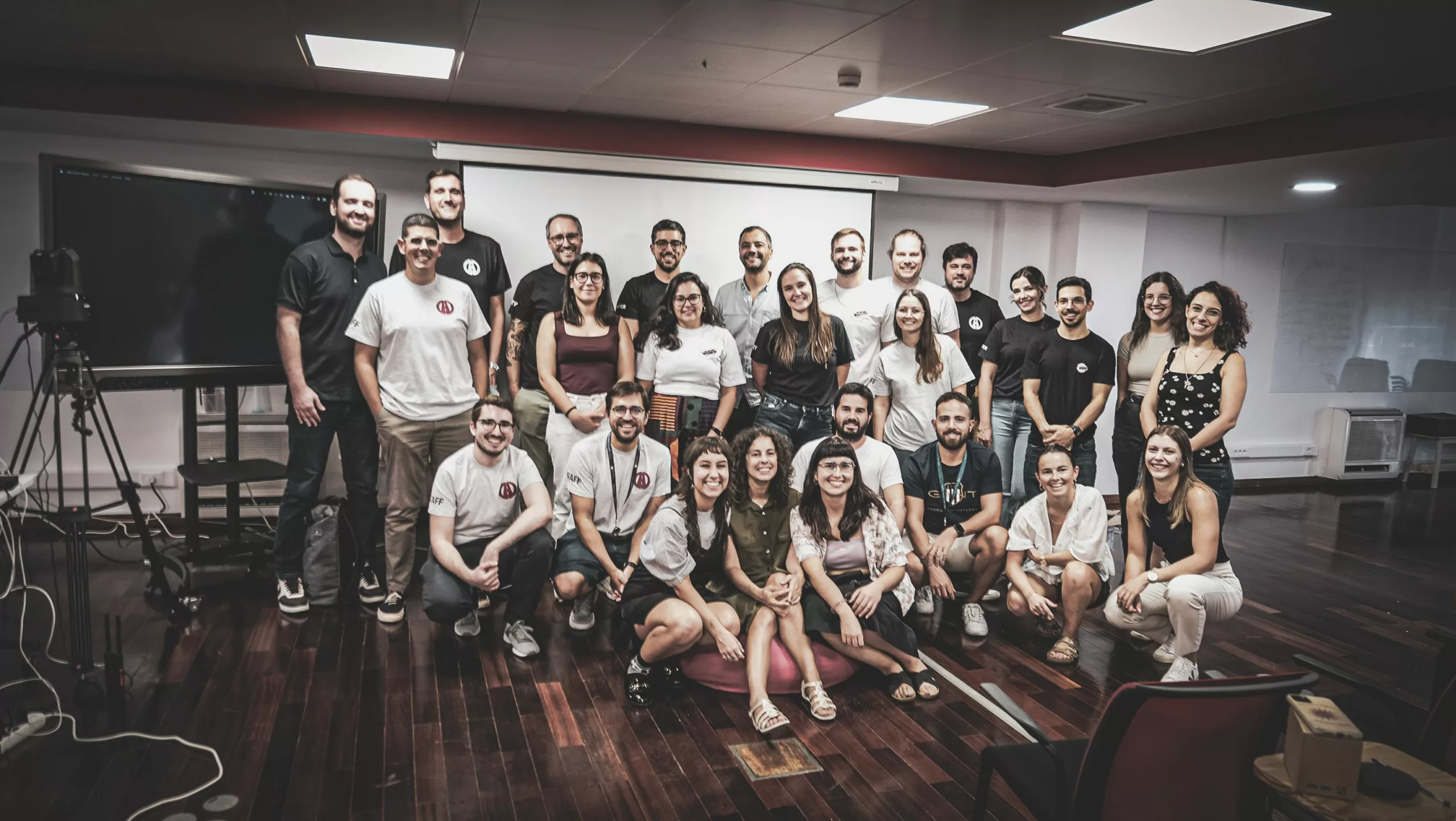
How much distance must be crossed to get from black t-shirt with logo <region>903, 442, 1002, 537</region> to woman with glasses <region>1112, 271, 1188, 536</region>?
0.75 metres

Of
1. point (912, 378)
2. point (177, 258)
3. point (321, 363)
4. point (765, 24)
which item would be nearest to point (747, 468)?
point (912, 378)

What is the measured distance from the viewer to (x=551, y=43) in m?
3.74

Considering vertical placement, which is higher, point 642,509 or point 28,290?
point 28,290

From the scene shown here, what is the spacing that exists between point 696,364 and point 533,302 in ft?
3.41

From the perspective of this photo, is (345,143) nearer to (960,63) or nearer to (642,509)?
(642,509)

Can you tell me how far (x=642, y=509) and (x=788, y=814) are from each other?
1.60 metres

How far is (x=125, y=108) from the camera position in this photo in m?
4.55

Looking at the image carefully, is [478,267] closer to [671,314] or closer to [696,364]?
[671,314]

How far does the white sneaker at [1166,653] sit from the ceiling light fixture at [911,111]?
269 centimetres

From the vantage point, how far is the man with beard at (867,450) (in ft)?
13.1

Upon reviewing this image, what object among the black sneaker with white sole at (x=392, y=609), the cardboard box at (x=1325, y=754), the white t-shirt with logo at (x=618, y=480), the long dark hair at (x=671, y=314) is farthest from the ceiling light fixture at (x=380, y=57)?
the cardboard box at (x=1325, y=754)

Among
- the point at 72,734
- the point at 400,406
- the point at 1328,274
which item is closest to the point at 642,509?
the point at 400,406

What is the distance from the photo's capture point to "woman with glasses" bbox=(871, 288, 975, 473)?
14.9 ft

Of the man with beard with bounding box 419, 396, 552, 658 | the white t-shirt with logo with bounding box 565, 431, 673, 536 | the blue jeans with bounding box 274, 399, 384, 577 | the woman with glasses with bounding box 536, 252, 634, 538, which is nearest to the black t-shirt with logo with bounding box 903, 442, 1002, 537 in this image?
the white t-shirt with logo with bounding box 565, 431, 673, 536
